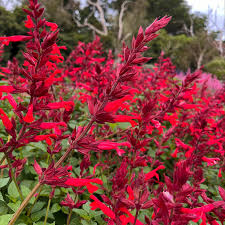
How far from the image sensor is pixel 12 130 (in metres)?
0.98

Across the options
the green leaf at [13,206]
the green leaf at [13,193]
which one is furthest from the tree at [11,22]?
the green leaf at [13,206]

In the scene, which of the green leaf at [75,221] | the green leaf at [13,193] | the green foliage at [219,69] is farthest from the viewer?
the green foliage at [219,69]

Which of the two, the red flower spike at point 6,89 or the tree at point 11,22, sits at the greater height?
the tree at point 11,22

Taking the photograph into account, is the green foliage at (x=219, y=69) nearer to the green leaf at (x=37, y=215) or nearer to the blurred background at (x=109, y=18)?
the blurred background at (x=109, y=18)

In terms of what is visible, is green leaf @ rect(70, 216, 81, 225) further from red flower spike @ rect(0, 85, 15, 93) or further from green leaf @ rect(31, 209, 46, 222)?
red flower spike @ rect(0, 85, 15, 93)

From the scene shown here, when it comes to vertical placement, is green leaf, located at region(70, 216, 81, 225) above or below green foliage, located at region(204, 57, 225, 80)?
below

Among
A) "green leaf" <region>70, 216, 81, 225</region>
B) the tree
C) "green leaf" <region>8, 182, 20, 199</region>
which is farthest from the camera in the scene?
the tree

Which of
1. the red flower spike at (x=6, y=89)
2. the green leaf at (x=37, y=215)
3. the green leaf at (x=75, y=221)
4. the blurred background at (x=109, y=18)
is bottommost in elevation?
the green leaf at (x=75, y=221)

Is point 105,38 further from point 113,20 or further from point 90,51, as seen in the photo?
point 90,51

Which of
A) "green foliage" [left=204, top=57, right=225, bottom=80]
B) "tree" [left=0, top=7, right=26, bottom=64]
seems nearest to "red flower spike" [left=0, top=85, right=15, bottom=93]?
"tree" [left=0, top=7, right=26, bottom=64]

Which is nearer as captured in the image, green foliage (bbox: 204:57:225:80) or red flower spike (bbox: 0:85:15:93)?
red flower spike (bbox: 0:85:15:93)

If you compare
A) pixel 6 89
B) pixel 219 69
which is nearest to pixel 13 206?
pixel 6 89

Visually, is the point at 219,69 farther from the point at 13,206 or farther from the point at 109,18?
the point at 13,206

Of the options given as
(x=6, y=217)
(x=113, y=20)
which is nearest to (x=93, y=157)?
(x=6, y=217)
